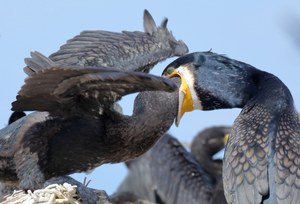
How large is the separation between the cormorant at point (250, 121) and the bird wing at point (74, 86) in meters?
0.62

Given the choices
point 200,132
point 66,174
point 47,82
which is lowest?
point 200,132

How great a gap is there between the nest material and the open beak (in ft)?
3.47

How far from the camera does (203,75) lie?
891 centimetres

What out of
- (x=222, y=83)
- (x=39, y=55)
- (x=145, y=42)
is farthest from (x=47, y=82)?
(x=145, y=42)

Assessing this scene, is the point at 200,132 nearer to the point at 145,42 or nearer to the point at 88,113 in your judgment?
the point at 145,42

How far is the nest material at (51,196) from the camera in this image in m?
7.81

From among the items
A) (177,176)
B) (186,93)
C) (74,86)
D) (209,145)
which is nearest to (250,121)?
(186,93)

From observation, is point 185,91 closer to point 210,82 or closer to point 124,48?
point 210,82

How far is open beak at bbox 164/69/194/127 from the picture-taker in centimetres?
880

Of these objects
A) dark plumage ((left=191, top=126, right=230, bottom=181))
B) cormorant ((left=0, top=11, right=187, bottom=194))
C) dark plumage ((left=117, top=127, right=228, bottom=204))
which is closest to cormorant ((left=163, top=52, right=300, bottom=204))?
cormorant ((left=0, top=11, right=187, bottom=194))

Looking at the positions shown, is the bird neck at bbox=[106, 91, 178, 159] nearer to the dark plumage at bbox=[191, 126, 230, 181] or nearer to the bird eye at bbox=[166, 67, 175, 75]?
the bird eye at bbox=[166, 67, 175, 75]

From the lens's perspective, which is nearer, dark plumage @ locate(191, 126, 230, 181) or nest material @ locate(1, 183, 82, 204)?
Result: nest material @ locate(1, 183, 82, 204)

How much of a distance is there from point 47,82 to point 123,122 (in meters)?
0.96

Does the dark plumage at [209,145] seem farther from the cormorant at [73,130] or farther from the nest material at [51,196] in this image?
the nest material at [51,196]
